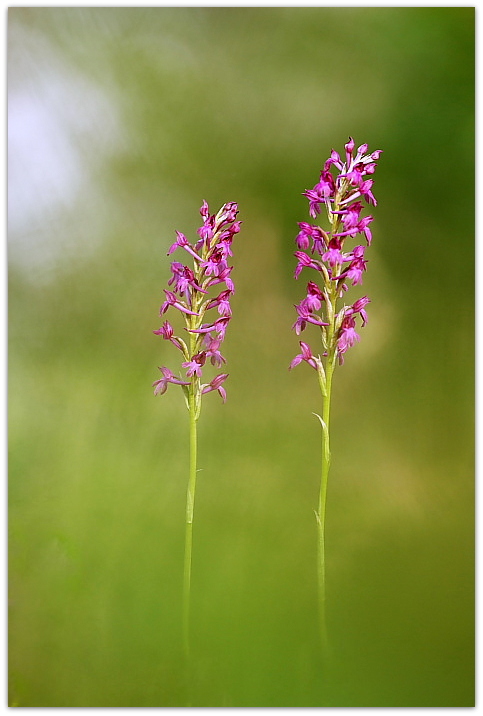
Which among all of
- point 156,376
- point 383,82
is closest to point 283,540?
point 156,376

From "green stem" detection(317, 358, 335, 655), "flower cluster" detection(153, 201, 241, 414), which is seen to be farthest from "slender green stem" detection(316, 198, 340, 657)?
"flower cluster" detection(153, 201, 241, 414)

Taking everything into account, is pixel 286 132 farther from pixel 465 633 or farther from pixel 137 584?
pixel 465 633

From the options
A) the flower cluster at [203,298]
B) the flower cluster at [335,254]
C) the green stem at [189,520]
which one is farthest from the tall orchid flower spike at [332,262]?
the green stem at [189,520]

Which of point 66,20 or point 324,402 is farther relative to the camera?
point 66,20

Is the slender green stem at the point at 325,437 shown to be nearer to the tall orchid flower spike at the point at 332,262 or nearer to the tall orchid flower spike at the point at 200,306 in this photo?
the tall orchid flower spike at the point at 332,262

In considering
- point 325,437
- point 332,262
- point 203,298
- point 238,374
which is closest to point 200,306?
point 203,298

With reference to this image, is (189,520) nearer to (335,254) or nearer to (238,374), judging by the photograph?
(238,374)

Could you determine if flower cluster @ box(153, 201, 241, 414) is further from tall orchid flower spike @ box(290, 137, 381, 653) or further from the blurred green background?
tall orchid flower spike @ box(290, 137, 381, 653)
